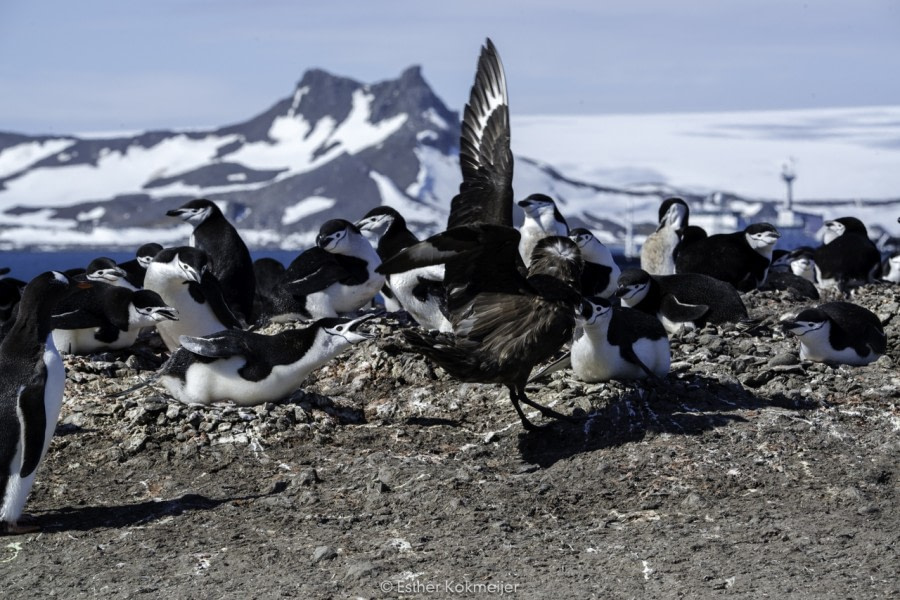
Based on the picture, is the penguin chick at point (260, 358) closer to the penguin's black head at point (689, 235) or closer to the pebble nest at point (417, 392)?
the pebble nest at point (417, 392)

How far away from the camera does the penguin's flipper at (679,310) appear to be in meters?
10.2

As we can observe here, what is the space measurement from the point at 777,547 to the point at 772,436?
1549 millimetres

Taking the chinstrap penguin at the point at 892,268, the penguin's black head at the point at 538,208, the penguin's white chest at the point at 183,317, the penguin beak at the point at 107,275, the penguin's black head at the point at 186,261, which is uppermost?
the penguin's black head at the point at 538,208

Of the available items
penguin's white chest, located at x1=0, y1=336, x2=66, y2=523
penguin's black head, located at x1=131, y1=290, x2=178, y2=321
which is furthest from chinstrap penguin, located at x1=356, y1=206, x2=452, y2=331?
penguin's white chest, located at x1=0, y1=336, x2=66, y2=523

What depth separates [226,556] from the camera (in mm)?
5988

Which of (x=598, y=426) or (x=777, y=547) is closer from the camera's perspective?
(x=777, y=547)

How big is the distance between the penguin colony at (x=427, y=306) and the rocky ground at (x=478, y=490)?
0.32 metres

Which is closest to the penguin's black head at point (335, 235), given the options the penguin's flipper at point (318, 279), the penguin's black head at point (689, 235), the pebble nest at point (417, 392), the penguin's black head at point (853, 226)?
the penguin's flipper at point (318, 279)

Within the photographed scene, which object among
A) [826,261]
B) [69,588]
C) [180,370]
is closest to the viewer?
[69,588]

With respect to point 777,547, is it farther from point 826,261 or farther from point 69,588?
point 826,261

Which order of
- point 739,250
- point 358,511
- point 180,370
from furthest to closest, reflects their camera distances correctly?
point 739,250 < point 180,370 < point 358,511

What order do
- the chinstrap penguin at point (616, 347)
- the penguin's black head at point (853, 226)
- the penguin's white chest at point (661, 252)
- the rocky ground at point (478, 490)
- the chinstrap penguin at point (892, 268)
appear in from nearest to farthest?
the rocky ground at point (478, 490) → the chinstrap penguin at point (616, 347) → the penguin's white chest at point (661, 252) → the penguin's black head at point (853, 226) → the chinstrap penguin at point (892, 268)

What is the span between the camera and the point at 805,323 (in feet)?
30.3

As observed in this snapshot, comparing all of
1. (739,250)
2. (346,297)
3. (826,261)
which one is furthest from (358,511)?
(826,261)
